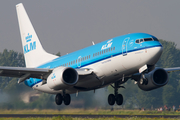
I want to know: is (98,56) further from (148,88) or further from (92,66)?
(148,88)

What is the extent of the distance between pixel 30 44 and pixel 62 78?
565 inches

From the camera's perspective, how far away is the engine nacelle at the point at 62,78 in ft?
91.2

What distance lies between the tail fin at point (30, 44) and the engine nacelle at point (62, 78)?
908 cm

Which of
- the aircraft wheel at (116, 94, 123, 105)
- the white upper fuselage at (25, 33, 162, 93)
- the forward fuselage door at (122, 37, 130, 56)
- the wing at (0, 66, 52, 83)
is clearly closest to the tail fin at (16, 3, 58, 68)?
the wing at (0, 66, 52, 83)

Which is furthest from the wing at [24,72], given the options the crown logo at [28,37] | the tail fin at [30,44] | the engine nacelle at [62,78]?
the crown logo at [28,37]

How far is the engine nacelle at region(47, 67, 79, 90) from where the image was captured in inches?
1094

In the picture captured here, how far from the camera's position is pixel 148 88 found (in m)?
32.2

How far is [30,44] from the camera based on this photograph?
1598 inches

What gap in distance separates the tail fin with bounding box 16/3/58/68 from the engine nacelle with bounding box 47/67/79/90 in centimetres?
908

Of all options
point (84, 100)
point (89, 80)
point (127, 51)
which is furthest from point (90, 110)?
point (127, 51)

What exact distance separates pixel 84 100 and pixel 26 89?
24.7ft

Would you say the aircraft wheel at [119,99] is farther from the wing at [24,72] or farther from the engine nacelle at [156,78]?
the wing at [24,72]

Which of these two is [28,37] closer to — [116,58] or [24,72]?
[24,72]

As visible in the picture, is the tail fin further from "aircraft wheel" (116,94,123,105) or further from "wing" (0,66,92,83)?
"aircraft wheel" (116,94,123,105)
